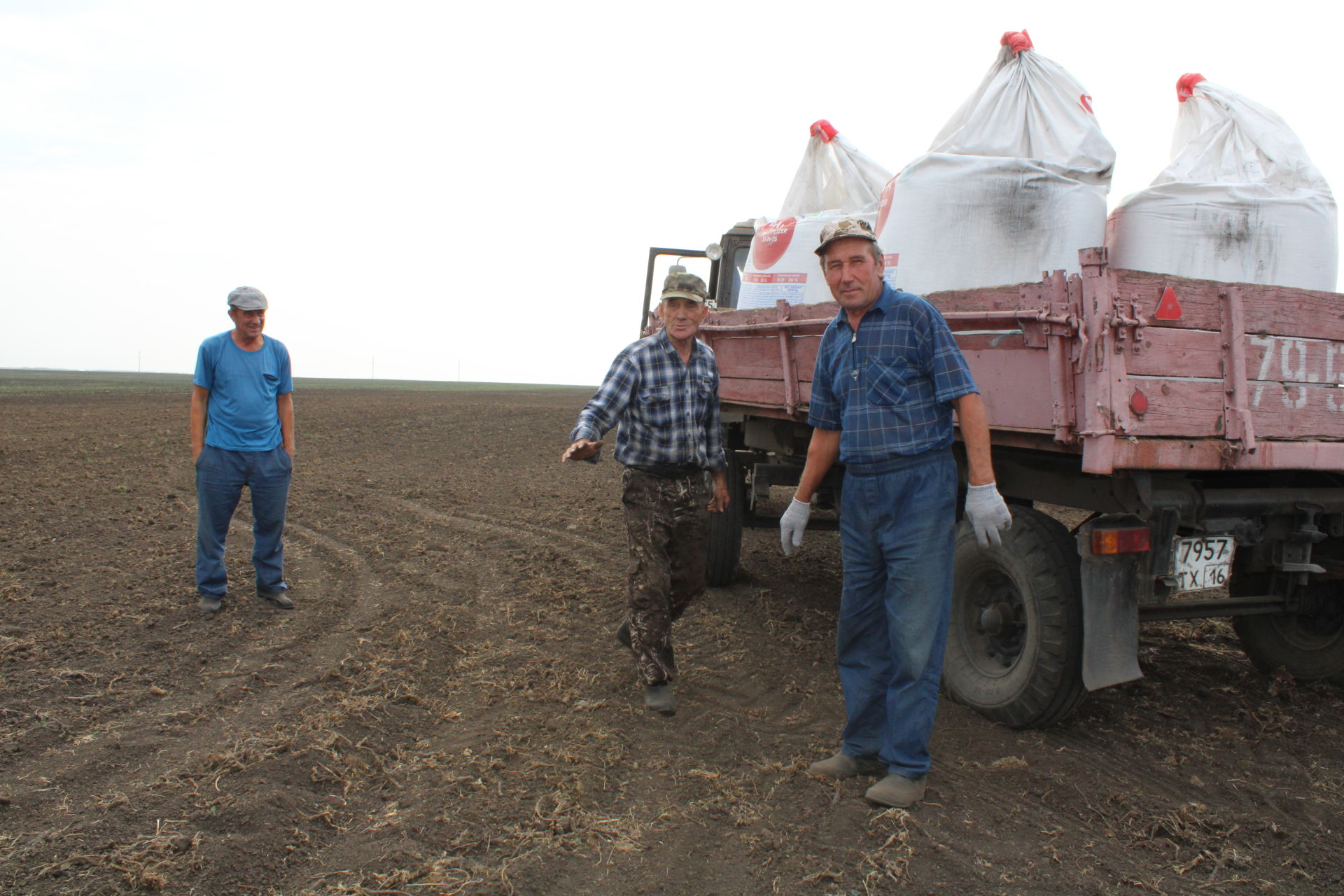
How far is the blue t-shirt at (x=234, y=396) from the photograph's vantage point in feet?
17.1

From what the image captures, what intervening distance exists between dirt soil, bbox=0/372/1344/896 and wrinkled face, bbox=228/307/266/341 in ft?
4.98

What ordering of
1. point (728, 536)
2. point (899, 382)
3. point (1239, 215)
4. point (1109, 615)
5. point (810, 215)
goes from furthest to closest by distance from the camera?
1. point (728, 536)
2. point (810, 215)
3. point (1239, 215)
4. point (1109, 615)
5. point (899, 382)

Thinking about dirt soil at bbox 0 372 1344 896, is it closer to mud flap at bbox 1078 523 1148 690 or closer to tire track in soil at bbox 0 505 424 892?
tire track in soil at bbox 0 505 424 892

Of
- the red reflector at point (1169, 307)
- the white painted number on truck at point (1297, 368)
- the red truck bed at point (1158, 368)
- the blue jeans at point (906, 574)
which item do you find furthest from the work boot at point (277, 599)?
the white painted number on truck at point (1297, 368)

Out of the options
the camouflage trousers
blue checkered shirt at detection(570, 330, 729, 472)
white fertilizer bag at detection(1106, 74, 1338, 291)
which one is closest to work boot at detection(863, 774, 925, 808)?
the camouflage trousers

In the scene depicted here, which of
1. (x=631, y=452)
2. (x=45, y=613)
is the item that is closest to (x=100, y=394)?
(x=45, y=613)

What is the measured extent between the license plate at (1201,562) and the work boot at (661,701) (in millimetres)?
1972

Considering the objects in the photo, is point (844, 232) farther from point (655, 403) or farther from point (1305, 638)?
point (1305, 638)

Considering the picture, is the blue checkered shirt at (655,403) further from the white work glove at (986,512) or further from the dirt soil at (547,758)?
the white work glove at (986,512)

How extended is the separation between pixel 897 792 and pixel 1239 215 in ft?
8.87

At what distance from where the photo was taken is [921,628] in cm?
308

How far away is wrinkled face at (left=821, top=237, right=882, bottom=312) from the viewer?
3.14m

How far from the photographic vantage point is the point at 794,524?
3.52 meters

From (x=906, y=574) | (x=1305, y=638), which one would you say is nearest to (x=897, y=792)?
(x=906, y=574)
